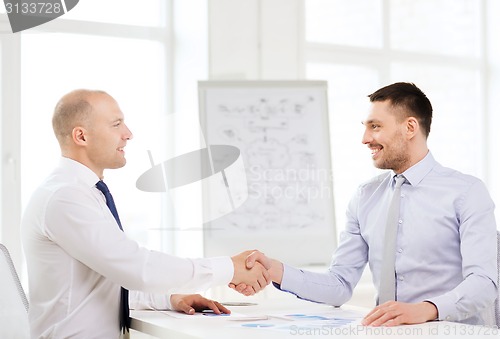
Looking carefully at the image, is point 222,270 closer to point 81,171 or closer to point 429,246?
point 81,171

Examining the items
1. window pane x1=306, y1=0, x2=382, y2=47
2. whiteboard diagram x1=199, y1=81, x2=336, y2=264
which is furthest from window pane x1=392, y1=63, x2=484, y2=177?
whiteboard diagram x1=199, y1=81, x2=336, y2=264

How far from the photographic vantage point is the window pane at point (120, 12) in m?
4.32

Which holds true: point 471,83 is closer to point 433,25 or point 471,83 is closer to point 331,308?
point 433,25

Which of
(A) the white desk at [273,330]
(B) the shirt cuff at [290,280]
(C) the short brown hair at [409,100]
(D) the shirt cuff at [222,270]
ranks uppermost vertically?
(C) the short brown hair at [409,100]

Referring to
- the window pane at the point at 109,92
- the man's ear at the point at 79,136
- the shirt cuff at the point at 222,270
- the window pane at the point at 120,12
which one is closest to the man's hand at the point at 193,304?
the shirt cuff at the point at 222,270

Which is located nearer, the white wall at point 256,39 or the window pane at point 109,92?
the window pane at point 109,92

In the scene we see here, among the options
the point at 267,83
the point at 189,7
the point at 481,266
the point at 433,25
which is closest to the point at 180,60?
the point at 189,7

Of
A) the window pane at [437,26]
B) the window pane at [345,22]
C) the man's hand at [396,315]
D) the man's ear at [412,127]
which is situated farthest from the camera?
the window pane at [437,26]

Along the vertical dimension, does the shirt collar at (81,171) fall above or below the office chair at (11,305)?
above

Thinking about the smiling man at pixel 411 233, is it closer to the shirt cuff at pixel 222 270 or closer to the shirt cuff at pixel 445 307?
the shirt cuff at pixel 445 307

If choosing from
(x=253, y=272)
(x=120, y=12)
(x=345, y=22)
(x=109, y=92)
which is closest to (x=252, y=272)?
(x=253, y=272)

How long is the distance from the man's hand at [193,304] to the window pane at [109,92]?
1861mm

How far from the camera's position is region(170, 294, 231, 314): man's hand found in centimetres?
246

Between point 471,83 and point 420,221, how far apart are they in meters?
3.42
